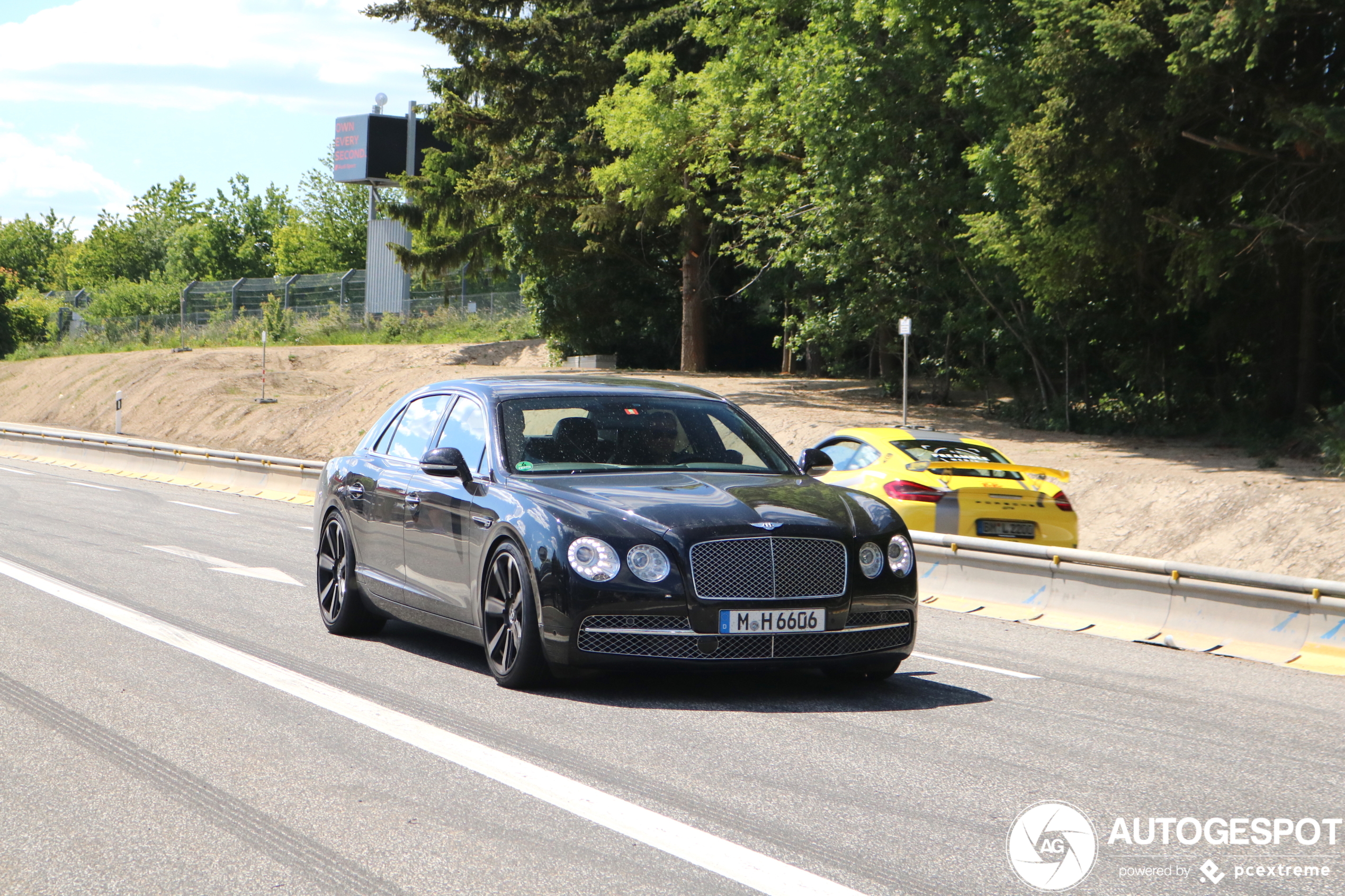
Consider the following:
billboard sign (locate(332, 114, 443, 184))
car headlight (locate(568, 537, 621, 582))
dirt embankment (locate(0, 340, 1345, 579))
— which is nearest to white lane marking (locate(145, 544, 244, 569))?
car headlight (locate(568, 537, 621, 582))

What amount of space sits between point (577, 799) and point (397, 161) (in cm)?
8135

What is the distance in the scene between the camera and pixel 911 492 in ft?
46.9

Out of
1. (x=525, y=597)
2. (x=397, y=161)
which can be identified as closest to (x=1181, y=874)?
(x=525, y=597)

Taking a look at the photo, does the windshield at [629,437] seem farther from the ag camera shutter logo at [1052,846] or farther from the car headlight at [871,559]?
the ag camera shutter logo at [1052,846]

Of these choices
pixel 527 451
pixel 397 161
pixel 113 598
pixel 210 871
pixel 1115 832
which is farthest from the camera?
pixel 397 161

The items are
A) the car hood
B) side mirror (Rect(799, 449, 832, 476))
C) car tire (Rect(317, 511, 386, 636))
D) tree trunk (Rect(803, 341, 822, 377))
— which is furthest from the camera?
tree trunk (Rect(803, 341, 822, 377))

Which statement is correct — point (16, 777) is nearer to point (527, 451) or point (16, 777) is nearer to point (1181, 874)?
point (527, 451)

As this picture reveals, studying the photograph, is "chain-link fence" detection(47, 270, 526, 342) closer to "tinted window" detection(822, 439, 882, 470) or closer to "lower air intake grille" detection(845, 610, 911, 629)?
"tinted window" detection(822, 439, 882, 470)

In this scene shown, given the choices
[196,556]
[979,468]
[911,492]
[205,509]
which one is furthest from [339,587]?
[205,509]

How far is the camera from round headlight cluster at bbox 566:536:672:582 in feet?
23.5

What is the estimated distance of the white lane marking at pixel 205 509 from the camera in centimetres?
2206

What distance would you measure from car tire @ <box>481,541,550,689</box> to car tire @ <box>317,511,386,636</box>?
1918 millimetres

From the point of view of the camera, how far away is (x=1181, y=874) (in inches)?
185

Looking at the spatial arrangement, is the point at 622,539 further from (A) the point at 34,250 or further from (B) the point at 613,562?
(A) the point at 34,250
